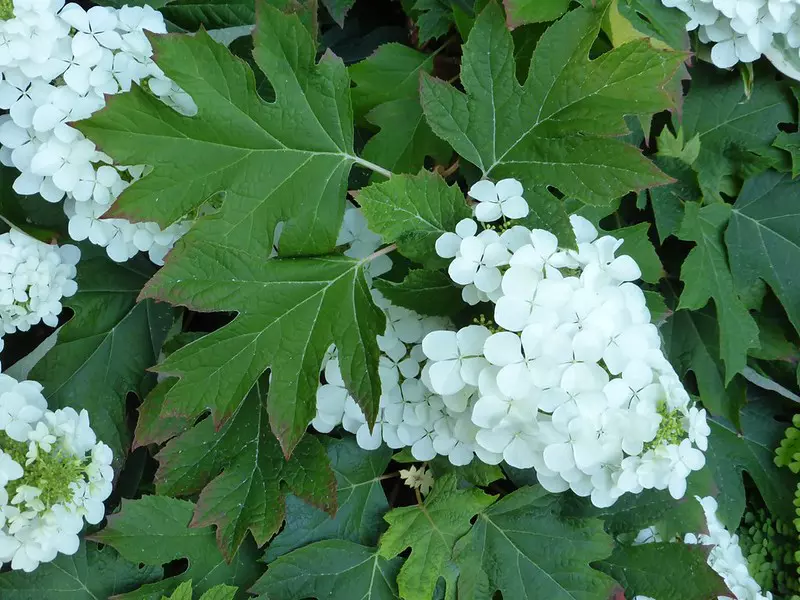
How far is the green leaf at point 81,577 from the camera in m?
1.09

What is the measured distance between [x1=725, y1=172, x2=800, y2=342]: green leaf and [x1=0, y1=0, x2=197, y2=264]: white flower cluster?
104 centimetres

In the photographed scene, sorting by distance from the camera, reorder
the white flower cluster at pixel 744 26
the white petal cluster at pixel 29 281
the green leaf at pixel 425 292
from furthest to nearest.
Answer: the white flower cluster at pixel 744 26, the white petal cluster at pixel 29 281, the green leaf at pixel 425 292

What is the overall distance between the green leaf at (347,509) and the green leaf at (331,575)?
33 mm

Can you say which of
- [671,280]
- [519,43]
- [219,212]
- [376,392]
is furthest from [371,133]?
[671,280]

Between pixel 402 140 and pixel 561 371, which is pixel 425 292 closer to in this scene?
pixel 561 371

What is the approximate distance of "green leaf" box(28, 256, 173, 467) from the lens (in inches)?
44.4

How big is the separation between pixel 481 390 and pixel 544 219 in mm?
263

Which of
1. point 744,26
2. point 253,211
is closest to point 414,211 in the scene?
point 253,211

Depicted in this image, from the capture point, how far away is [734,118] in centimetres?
133

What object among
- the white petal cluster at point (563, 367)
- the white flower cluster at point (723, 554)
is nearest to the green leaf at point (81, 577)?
the white petal cluster at point (563, 367)

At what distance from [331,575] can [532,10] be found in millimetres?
940

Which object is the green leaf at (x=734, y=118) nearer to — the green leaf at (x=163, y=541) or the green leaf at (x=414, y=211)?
the green leaf at (x=414, y=211)

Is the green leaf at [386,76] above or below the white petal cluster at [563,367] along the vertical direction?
above

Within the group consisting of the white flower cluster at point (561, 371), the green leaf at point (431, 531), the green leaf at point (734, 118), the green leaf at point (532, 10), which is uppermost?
the green leaf at point (532, 10)
